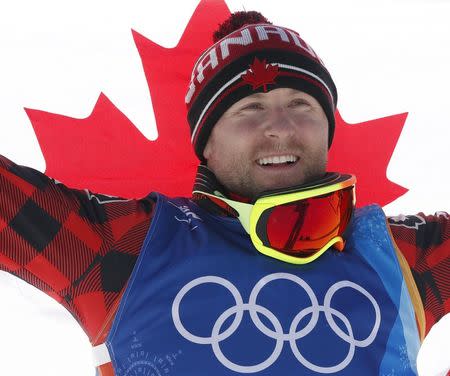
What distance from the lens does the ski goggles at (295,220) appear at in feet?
5.20

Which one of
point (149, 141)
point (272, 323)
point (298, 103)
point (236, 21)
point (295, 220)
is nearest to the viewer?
point (272, 323)

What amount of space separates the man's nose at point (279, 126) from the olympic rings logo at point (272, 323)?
37cm

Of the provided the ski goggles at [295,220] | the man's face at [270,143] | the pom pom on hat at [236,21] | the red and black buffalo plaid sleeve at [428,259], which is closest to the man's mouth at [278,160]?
the man's face at [270,143]

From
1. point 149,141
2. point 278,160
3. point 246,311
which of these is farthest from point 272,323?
point 149,141

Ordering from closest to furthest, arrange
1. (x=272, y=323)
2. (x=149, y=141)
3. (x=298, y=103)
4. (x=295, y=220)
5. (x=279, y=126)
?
(x=272, y=323), (x=295, y=220), (x=279, y=126), (x=298, y=103), (x=149, y=141)

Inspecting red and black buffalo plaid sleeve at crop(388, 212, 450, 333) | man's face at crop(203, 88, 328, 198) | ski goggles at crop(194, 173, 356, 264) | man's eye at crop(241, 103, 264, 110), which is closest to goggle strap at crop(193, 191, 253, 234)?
ski goggles at crop(194, 173, 356, 264)

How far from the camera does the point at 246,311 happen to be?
1.48m

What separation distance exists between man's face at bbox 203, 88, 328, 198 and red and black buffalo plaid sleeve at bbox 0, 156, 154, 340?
343 millimetres

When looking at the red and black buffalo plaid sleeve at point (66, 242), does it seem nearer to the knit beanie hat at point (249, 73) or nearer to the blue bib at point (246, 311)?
the blue bib at point (246, 311)

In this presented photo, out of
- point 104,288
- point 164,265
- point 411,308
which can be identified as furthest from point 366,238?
point 104,288

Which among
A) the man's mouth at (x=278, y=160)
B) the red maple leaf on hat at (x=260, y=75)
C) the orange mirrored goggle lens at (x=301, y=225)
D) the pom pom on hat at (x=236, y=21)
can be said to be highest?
the pom pom on hat at (x=236, y=21)

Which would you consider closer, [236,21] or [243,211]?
[243,211]

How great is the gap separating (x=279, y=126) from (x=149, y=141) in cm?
57

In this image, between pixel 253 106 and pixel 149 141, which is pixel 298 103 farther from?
pixel 149 141
